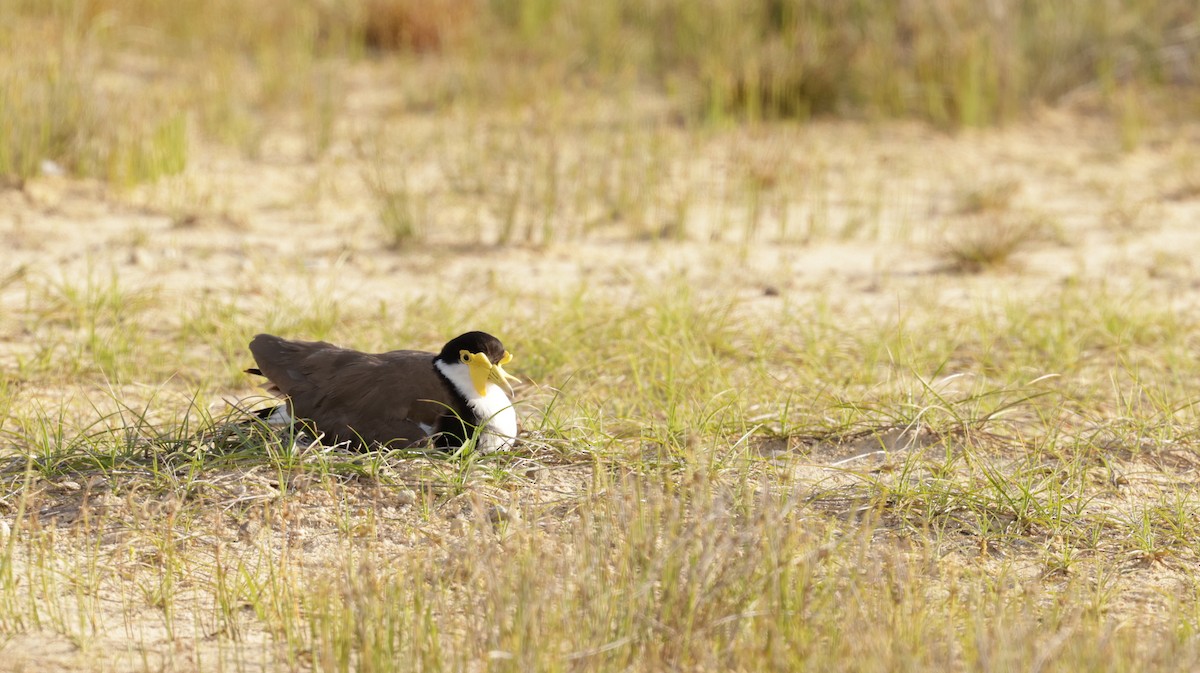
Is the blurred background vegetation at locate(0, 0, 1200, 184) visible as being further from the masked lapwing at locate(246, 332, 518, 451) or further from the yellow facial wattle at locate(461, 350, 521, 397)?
the yellow facial wattle at locate(461, 350, 521, 397)

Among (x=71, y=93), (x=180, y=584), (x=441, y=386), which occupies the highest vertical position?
(x=71, y=93)

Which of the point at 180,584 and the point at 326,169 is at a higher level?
the point at 326,169

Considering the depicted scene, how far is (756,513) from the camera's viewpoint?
333 centimetres

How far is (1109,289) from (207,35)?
6.09 meters

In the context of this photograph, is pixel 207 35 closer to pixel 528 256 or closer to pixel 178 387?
pixel 528 256

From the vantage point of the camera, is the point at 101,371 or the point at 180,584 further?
the point at 101,371

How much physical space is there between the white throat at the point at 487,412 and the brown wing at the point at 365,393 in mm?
42

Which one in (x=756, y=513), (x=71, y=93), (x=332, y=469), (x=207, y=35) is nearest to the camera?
(x=756, y=513)

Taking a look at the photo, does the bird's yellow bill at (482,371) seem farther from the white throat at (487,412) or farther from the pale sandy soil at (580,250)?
the pale sandy soil at (580,250)

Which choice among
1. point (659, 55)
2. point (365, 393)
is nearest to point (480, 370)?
point (365, 393)

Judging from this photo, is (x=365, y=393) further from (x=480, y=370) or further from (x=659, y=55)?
(x=659, y=55)

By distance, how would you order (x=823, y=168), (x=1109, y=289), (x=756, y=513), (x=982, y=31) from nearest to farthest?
(x=756, y=513), (x=1109, y=289), (x=823, y=168), (x=982, y=31)

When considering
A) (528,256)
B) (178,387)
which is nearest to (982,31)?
(528,256)

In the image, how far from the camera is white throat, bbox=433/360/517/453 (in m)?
3.91
